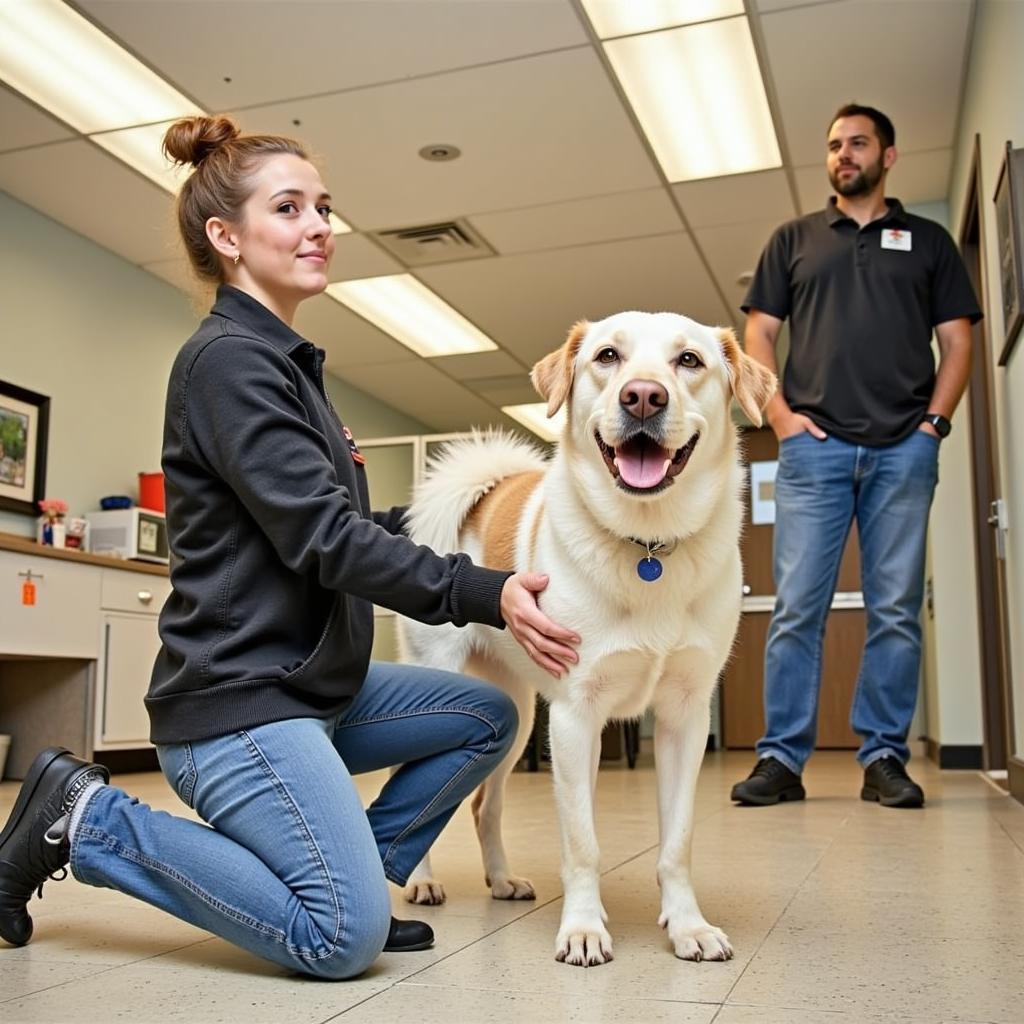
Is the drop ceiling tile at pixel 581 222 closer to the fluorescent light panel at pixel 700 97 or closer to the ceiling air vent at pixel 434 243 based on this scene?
the ceiling air vent at pixel 434 243

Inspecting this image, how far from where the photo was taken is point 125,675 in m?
5.05

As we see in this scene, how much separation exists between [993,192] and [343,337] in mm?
4514

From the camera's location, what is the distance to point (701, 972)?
55.2 inches

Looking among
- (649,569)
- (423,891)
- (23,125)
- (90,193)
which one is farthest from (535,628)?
(90,193)

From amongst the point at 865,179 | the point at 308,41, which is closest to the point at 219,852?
the point at 865,179

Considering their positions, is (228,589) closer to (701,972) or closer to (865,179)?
(701,972)

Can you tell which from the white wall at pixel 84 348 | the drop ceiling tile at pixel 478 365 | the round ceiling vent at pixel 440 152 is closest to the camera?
the round ceiling vent at pixel 440 152

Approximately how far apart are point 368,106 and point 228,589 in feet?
11.2

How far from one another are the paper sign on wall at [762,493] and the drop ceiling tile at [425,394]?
2.05 metres

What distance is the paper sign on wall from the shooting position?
748 cm

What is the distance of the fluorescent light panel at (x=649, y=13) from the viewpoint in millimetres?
3824

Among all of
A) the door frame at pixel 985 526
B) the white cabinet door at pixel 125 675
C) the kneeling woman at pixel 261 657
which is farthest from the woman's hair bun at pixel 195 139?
the white cabinet door at pixel 125 675

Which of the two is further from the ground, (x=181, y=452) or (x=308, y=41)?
(x=308, y=41)

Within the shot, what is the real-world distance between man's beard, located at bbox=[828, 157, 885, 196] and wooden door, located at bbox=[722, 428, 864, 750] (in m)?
3.95
